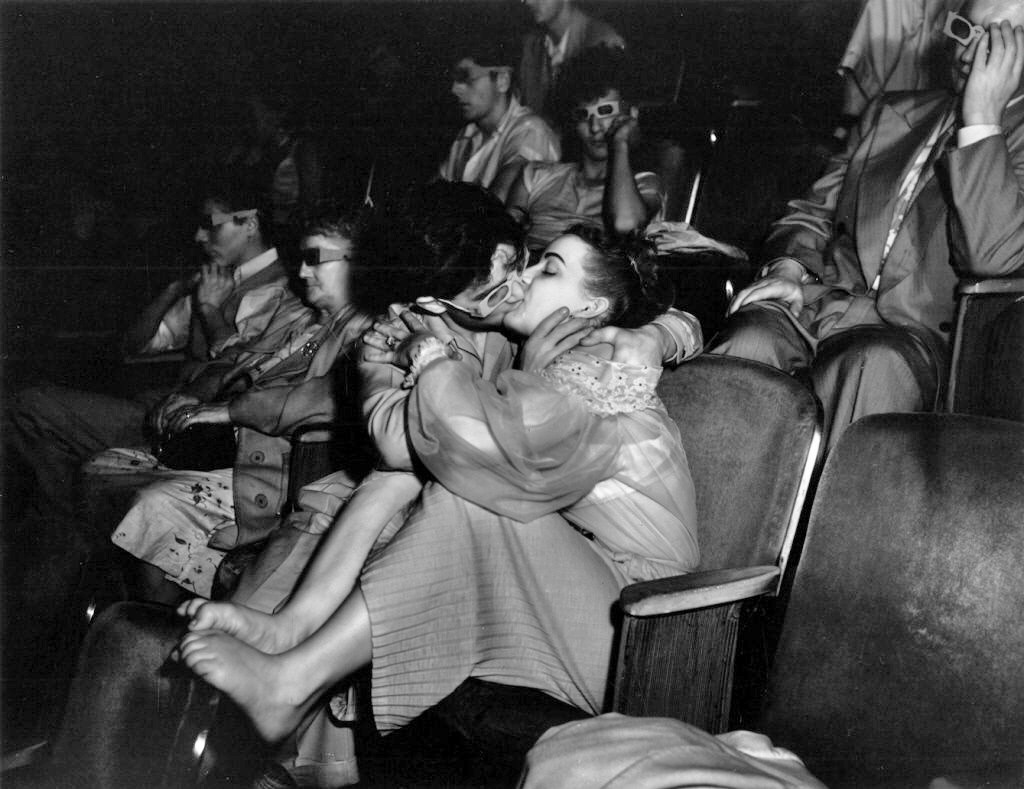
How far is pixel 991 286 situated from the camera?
183cm

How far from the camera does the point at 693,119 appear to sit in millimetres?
2443

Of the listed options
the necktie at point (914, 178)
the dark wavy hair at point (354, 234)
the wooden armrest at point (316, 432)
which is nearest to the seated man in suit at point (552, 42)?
the dark wavy hair at point (354, 234)

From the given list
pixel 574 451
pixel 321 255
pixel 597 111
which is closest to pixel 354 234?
pixel 321 255

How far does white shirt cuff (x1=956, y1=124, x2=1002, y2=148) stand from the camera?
6.03ft

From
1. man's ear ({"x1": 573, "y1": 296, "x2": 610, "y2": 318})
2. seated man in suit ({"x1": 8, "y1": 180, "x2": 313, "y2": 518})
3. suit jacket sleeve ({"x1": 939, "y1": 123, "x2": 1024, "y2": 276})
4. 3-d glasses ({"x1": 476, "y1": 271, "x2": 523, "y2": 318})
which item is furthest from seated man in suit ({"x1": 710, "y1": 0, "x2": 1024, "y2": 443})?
seated man in suit ({"x1": 8, "y1": 180, "x2": 313, "y2": 518})

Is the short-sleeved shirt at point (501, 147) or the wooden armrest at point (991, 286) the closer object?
the wooden armrest at point (991, 286)

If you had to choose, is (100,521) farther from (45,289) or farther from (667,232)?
(667,232)

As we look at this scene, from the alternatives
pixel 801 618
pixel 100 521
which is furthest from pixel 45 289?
pixel 801 618

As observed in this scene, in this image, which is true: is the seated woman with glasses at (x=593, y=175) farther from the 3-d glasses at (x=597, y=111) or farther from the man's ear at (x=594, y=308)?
the man's ear at (x=594, y=308)

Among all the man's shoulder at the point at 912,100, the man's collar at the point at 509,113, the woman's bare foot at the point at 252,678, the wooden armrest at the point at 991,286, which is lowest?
the woman's bare foot at the point at 252,678

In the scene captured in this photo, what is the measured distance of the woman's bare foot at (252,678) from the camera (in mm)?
1428

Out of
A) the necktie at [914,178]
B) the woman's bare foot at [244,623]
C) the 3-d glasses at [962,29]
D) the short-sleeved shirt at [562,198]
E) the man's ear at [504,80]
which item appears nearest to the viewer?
the woman's bare foot at [244,623]

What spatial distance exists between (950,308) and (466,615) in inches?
41.8

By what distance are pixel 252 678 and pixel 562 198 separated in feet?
4.54
